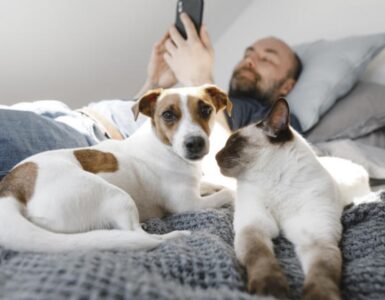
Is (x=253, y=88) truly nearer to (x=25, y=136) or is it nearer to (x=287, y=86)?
(x=287, y=86)

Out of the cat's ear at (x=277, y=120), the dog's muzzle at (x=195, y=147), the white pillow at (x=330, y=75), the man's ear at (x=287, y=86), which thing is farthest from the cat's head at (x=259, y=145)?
the man's ear at (x=287, y=86)

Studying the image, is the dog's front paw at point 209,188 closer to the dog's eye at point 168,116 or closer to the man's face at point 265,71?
the dog's eye at point 168,116

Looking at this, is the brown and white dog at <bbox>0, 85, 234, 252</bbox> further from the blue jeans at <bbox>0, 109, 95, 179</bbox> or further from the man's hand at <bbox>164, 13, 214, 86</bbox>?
the man's hand at <bbox>164, 13, 214, 86</bbox>

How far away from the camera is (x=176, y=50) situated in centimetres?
195

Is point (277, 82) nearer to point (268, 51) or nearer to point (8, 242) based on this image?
point (268, 51)

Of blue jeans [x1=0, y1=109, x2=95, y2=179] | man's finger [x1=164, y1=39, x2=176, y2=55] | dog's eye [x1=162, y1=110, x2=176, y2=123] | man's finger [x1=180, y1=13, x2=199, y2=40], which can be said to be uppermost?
man's finger [x1=180, y1=13, x2=199, y2=40]

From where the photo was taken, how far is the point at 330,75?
81.0 inches

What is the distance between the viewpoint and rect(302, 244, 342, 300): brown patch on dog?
0.69 meters

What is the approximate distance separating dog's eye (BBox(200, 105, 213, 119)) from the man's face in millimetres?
1031

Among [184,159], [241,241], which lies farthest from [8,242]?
[184,159]

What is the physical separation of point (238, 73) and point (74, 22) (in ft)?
3.15

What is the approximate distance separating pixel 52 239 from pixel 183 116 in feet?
1.97

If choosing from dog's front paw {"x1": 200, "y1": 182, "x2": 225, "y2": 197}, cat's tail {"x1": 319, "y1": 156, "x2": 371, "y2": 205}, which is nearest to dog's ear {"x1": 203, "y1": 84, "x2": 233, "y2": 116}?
dog's front paw {"x1": 200, "y1": 182, "x2": 225, "y2": 197}

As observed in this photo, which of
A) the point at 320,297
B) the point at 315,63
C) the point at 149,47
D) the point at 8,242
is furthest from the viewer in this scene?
the point at 149,47
